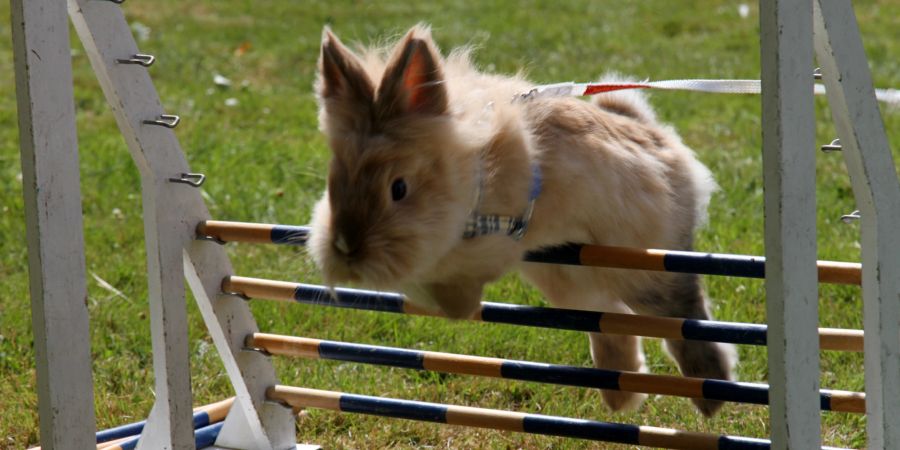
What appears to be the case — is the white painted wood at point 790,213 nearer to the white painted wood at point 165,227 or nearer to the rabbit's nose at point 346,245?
the rabbit's nose at point 346,245

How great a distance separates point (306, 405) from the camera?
328cm

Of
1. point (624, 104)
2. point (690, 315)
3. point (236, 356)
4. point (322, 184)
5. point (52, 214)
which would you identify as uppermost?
point (322, 184)

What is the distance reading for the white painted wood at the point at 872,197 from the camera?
2.12 meters

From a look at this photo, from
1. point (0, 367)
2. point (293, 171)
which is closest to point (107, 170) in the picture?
point (293, 171)

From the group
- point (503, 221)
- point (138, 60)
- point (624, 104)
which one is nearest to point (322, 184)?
point (624, 104)

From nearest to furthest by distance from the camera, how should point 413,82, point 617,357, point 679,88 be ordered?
point 413,82
point 679,88
point 617,357

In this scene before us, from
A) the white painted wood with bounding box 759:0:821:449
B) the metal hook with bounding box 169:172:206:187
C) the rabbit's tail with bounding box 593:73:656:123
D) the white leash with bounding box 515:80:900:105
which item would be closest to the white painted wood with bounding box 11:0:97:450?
the metal hook with bounding box 169:172:206:187

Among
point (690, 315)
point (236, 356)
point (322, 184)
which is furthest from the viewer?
point (322, 184)

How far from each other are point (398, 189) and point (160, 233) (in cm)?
77

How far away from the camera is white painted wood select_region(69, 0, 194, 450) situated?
2.90 meters

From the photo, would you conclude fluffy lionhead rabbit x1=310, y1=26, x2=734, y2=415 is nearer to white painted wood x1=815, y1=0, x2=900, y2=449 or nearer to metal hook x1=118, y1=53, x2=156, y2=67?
metal hook x1=118, y1=53, x2=156, y2=67

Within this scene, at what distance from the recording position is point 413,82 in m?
2.66

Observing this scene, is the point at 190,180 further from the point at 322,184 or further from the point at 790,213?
the point at 322,184

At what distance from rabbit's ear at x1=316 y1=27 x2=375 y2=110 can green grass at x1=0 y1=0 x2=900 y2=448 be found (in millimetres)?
1293
